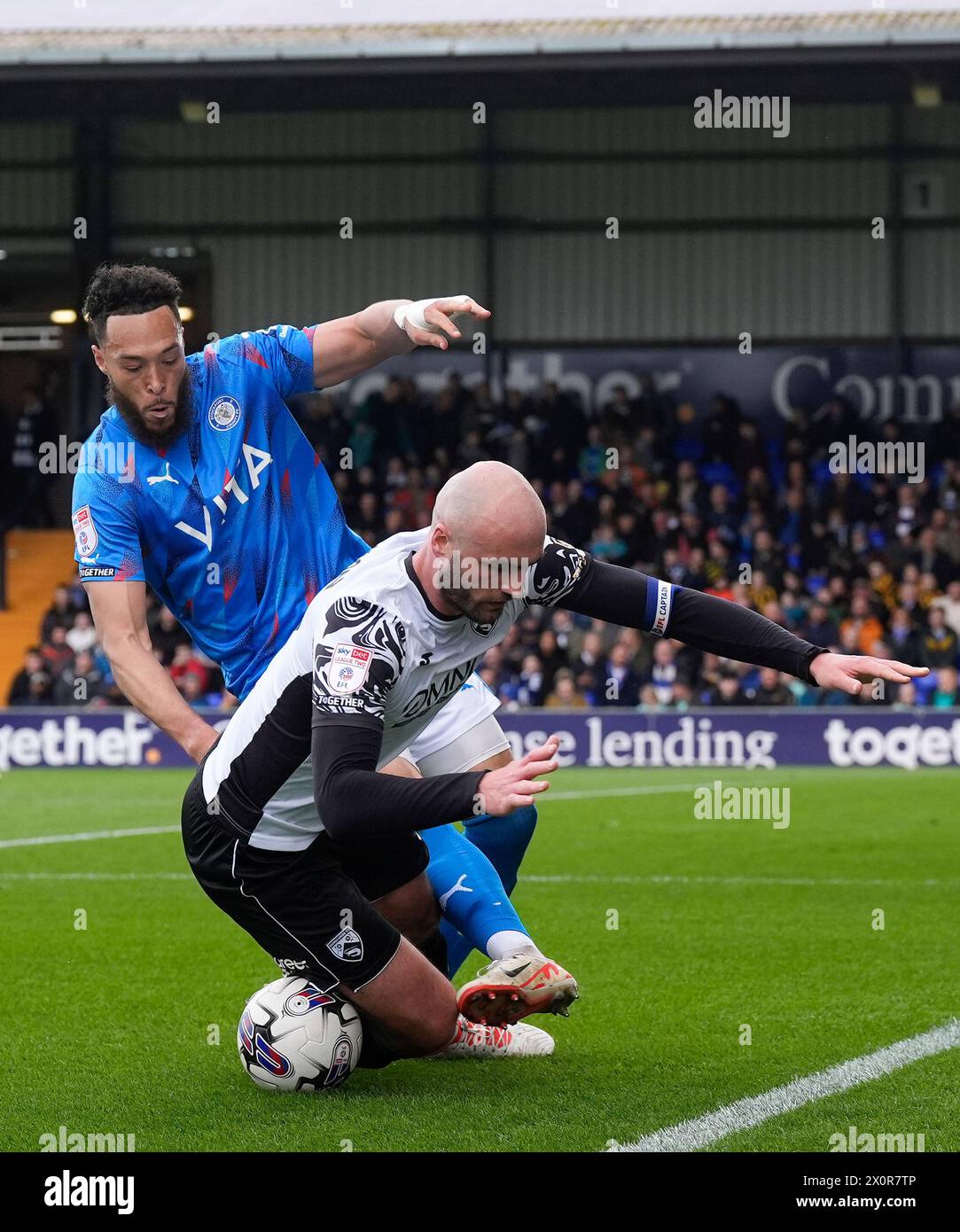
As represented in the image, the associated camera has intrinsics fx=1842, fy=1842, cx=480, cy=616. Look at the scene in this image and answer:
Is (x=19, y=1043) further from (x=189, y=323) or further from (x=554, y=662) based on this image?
(x=189, y=323)

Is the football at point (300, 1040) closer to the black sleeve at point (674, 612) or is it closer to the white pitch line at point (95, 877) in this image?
the black sleeve at point (674, 612)

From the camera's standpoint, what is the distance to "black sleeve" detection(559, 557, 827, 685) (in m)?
4.82

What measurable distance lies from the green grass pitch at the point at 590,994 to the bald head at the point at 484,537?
49.3 inches

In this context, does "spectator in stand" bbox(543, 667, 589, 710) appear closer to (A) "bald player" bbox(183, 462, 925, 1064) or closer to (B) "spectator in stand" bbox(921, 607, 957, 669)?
(B) "spectator in stand" bbox(921, 607, 957, 669)

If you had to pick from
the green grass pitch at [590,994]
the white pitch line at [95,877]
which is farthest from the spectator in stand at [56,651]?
the white pitch line at [95,877]

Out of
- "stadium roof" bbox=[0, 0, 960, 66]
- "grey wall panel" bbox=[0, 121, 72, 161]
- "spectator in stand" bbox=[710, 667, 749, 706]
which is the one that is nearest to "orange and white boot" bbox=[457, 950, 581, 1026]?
"spectator in stand" bbox=[710, 667, 749, 706]

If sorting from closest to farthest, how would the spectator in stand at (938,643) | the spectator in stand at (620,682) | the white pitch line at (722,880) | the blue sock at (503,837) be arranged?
the blue sock at (503,837), the white pitch line at (722,880), the spectator in stand at (620,682), the spectator in stand at (938,643)

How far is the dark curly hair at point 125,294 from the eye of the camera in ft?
17.0

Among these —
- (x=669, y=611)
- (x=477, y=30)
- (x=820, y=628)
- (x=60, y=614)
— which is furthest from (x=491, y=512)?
(x=60, y=614)

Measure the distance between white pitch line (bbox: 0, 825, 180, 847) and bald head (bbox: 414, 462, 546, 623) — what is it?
7.65 meters

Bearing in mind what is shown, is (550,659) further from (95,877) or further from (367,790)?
(367,790)

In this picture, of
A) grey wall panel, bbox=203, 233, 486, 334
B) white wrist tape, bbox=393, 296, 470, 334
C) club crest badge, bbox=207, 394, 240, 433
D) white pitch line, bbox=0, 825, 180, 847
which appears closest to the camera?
white wrist tape, bbox=393, 296, 470, 334

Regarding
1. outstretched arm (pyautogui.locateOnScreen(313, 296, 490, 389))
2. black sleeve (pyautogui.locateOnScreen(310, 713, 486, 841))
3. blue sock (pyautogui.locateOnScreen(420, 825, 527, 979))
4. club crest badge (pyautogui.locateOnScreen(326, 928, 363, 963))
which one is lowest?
club crest badge (pyautogui.locateOnScreen(326, 928, 363, 963))

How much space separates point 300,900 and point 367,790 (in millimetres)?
914
